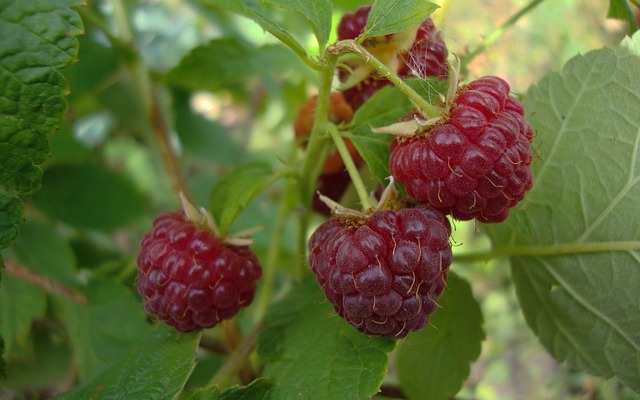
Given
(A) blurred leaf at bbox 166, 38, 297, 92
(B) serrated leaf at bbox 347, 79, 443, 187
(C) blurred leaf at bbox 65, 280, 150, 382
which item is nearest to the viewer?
(B) serrated leaf at bbox 347, 79, 443, 187

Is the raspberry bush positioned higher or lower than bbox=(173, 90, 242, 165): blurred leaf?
higher

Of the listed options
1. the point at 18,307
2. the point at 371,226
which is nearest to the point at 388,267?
the point at 371,226

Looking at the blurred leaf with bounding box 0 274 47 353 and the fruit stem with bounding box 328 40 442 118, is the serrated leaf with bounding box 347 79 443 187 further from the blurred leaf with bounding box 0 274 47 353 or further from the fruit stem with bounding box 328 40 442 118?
the blurred leaf with bounding box 0 274 47 353

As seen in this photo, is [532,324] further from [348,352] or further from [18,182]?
[18,182]

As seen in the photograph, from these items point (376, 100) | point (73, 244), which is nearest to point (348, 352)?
point (376, 100)

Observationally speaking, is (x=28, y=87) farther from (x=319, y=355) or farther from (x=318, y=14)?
(x=319, y=355)

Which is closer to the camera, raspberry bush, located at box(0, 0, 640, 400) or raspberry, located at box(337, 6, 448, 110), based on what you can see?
raspberry bush, located at box(0, 0, 640, 400)

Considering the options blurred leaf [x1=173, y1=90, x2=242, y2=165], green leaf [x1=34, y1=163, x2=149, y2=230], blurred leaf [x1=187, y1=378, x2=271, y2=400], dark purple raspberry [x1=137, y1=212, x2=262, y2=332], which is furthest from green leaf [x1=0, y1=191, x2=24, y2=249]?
blurred leaf [x1=173, y1=90, x2=242, y2=165]
